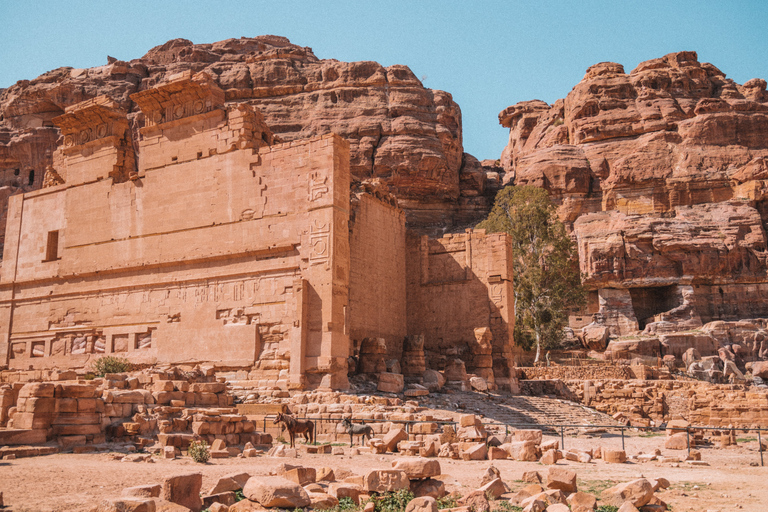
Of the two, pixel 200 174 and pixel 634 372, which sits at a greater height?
pixel 200 174

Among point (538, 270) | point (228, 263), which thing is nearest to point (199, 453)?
point (228, 263)

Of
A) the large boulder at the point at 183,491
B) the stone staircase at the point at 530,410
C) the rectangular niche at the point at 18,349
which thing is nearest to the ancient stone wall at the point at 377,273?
the stone staircase at the point at 530,410

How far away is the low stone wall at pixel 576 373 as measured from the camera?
86.3 feet

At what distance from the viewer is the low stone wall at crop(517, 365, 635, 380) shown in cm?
2631

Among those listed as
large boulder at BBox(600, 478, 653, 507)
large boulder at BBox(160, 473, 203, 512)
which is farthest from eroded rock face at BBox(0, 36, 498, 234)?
large boulder at BBox(160, 473, 203, 512)

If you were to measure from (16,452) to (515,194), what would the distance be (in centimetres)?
3093

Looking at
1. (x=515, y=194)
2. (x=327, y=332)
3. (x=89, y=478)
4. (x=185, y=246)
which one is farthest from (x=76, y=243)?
(x=515, y=194)

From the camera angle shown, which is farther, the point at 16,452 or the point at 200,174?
the point at 200,174

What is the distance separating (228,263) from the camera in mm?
18859

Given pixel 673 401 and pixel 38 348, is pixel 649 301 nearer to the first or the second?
pixel 673 401

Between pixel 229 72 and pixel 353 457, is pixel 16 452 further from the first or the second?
pixel 229 72

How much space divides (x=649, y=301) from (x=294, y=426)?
3421 centimetres

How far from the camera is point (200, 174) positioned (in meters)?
19.9

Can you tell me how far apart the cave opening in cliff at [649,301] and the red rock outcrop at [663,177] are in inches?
3.8
